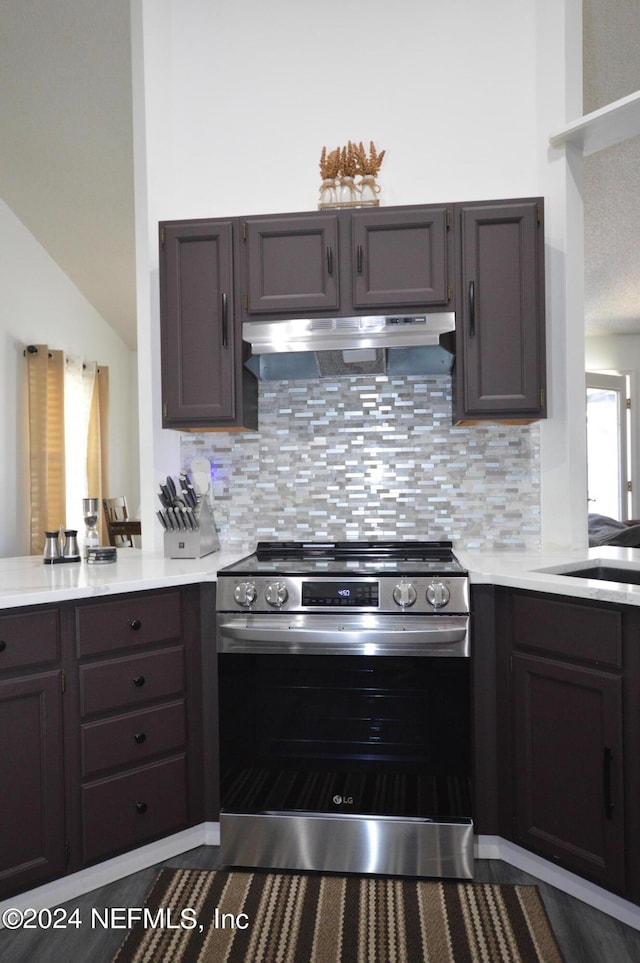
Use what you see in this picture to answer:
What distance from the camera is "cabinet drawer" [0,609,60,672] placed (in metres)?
1.77

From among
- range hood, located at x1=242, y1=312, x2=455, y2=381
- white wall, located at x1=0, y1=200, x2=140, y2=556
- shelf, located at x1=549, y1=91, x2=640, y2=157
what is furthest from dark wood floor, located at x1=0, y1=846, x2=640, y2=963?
white wall, located at x1=0, y1=200, x2=140, y2=556

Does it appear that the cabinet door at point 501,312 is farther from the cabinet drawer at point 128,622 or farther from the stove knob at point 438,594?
the cabinet drawer at point 128,622

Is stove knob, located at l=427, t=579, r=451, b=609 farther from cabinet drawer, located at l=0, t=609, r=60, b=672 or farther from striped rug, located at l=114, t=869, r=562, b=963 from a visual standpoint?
cabinet drawer, located at l=0, t=609, r=60, b=672

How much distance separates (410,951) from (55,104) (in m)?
4.63

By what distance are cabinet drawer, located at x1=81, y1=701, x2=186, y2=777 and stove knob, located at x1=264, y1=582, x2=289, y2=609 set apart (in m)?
0.47

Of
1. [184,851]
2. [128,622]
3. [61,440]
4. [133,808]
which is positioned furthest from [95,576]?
[61,440]

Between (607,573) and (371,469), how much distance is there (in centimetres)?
101

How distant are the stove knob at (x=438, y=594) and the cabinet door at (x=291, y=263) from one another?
1117 millimetres

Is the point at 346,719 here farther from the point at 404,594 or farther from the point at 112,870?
the point at 112,870

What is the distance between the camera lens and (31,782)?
1.80 metres

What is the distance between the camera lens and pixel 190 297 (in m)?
2.54

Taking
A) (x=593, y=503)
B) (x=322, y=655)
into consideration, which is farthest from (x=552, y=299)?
(x=593, y=503)

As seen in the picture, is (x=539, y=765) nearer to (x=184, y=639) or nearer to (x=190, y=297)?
(x=184, y=639)

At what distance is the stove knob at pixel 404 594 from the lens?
1999 millimetres
